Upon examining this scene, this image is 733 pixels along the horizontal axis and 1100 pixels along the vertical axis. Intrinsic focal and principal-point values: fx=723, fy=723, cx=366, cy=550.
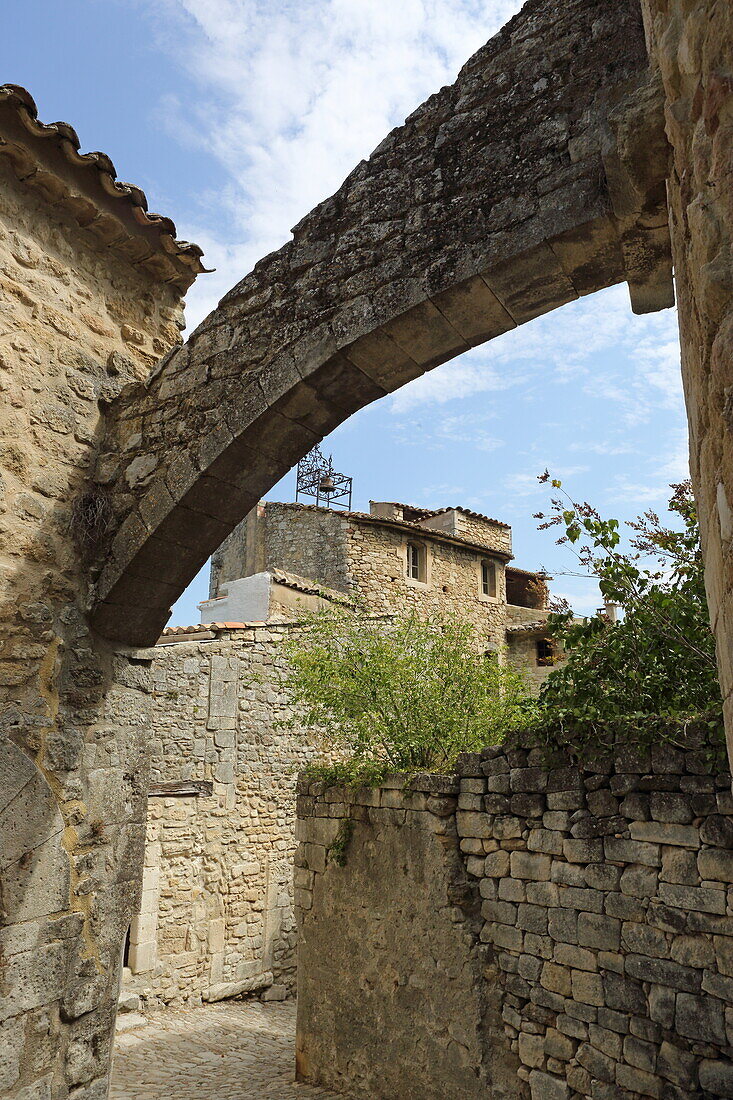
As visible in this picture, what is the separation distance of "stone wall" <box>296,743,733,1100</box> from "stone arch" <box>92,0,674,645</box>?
2.98m

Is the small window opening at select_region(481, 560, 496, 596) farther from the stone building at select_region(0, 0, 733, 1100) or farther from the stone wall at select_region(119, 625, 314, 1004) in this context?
the stone building at select_region(0, 0, 733, 1100)

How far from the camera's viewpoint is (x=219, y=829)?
10.1 m

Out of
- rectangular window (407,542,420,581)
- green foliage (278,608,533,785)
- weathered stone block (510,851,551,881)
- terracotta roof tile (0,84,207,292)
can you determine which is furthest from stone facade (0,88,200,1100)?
rectangular window (407,542,420,581)

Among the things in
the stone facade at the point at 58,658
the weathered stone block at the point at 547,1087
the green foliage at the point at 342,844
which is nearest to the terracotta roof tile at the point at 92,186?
the stone facade at the point at 58,658

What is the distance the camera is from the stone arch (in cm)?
260

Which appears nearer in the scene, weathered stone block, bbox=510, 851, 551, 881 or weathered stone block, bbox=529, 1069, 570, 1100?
weathered stone block, bbox=529, 1069, 570, 1100

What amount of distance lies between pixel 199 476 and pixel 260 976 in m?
9.29

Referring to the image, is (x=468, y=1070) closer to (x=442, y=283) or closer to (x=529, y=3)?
(x=442, y=283)

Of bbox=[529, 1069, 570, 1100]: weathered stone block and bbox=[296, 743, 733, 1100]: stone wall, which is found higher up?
bbox=[296, 743, 733, 1100]: stone wall

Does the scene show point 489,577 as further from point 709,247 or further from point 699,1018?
point 709,247

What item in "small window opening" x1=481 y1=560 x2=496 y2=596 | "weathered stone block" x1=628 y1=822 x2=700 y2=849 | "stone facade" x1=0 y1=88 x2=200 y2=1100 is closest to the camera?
"stone facade" x1=0 y1=88 x2=200 y2=1100

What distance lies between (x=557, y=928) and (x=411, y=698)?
2769mm

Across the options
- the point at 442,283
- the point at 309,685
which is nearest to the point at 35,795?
the point at 442,283

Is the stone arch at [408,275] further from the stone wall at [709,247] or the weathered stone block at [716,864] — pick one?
the weathered stone block at [716,864]
